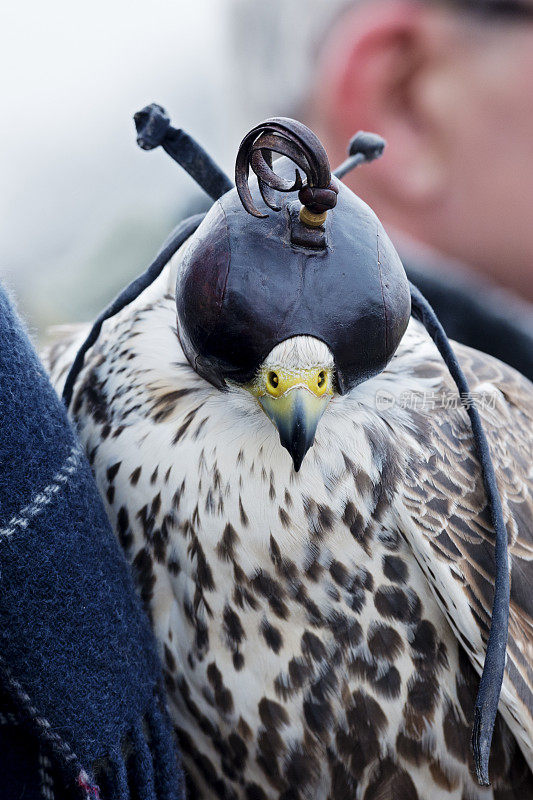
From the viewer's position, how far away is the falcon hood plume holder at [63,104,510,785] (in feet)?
1.84

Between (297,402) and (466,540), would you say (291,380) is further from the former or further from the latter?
(466,540)

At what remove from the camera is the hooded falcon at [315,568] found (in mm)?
748

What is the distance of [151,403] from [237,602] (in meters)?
0.19

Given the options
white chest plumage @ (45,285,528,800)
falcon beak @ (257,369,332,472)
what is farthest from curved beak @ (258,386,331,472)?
white chest plumage @ (45,285,528,800)

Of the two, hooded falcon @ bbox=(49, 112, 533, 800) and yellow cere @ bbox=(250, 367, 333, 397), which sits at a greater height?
yellow cere @ bbox=(250, 367, 333, 397)

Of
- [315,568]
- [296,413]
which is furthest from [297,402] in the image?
[315,568]

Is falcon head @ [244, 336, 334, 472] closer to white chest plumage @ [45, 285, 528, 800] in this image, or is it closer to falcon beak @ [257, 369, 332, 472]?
falcon beak @ [257, 369, 332, 472]

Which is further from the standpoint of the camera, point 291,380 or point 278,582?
point 278,582

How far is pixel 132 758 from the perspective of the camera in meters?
0.74

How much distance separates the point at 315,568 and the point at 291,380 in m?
0.24

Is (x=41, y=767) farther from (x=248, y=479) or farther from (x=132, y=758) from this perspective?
(x=248, y=479)

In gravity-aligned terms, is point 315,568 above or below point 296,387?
below

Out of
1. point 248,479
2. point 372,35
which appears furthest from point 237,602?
point 372,35

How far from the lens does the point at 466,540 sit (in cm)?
80
